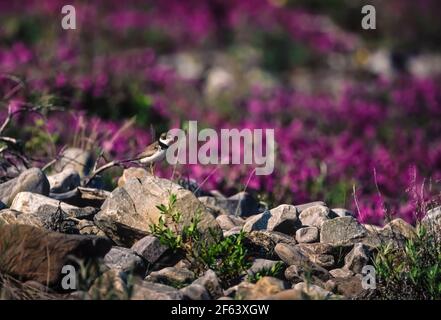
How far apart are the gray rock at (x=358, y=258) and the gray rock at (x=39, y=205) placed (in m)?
1.65

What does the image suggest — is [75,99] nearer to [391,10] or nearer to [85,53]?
[85,53]

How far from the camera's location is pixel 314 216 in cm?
584

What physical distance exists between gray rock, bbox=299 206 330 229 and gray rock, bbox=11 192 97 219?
1378 mm

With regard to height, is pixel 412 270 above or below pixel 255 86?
below

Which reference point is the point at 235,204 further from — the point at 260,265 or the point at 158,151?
the point at 260,265

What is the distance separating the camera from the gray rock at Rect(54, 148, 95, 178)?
23.0 ft

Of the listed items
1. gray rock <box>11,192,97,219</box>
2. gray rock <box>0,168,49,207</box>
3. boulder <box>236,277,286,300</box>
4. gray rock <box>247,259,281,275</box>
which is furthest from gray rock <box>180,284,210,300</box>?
gray rock <box>0,168,49,207</box>

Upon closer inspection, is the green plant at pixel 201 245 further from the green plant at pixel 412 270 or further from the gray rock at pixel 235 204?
the gray rock at pixel 235 204

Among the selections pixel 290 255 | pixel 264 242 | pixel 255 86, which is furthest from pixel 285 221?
pixel 255 86

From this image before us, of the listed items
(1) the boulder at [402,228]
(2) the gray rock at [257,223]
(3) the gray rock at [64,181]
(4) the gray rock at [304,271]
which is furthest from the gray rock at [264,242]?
(3) the gray rock at [64,181]

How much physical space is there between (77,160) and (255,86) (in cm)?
695

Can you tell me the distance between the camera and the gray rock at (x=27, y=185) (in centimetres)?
581
